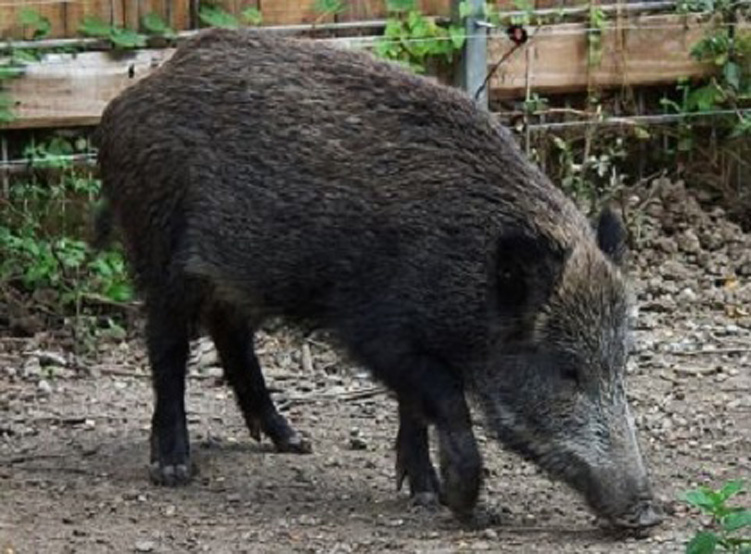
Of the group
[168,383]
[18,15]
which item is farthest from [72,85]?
[168,383]

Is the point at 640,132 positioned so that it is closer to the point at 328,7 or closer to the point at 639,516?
the point at 328,7

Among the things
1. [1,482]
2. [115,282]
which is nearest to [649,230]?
[115,282]

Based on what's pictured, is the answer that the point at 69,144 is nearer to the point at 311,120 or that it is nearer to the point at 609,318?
the point at 311,120

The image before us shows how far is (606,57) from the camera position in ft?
31.1

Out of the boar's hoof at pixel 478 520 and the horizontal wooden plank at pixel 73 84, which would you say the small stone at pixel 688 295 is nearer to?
the horizontal wooden plank at pixel 73 84

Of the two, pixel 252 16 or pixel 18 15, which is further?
pixel 252 16

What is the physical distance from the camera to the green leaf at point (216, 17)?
8.75 metres

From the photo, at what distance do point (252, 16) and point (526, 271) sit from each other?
3.00 metres

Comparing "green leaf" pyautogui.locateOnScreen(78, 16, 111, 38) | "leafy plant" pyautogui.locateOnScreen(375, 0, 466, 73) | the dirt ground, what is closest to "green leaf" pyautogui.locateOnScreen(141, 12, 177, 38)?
"green leaf" pyautogui.locateOnScreen(78, 16, 111, 38)

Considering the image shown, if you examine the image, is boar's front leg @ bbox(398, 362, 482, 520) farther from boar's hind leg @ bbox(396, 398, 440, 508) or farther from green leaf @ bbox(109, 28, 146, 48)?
green leaf @ bbox(109, 28, 146, 48)

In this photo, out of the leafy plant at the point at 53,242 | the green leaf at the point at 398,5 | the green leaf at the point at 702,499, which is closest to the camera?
the green leaf at the point at 702,499

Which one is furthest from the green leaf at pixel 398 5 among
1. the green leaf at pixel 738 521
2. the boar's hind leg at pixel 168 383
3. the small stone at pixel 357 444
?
the green leaf at pixel 738 521

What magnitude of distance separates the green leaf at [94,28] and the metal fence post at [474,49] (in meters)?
1.52

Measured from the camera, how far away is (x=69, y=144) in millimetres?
8648
